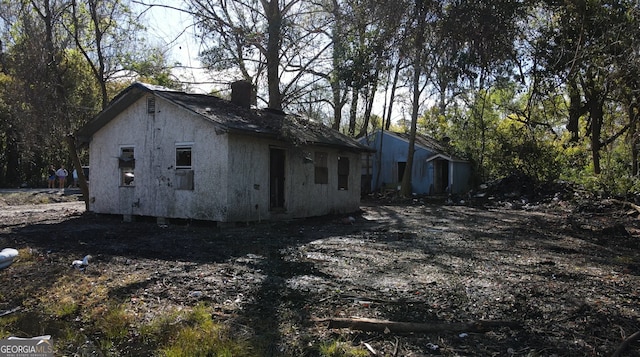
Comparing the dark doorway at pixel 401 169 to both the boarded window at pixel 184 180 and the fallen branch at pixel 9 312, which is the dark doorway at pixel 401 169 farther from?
the fallen branch at pixel 9 312

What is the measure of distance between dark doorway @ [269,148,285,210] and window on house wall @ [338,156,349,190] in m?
3.18

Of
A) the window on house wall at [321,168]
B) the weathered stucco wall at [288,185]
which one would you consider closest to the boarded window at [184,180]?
the weathered stucco wall at [288,185]

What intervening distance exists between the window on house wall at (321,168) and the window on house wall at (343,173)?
1018mm

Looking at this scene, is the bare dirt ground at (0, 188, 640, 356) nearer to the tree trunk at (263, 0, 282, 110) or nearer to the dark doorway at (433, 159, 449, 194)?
the tree trunk at (263, 0, 282, 110)

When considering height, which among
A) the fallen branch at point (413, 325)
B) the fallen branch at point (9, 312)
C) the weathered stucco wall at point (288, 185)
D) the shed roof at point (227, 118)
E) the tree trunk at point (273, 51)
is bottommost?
the fallen branch at point (9, 312)

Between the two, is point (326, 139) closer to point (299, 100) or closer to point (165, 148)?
point (165, 148)

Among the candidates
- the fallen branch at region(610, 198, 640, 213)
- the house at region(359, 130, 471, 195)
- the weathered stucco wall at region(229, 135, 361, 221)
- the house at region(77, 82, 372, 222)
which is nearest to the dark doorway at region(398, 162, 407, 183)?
the house at region(359, 130, 471, 195)

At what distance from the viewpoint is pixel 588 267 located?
7887mm

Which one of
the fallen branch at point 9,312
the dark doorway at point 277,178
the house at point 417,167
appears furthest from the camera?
the house at point 417,167

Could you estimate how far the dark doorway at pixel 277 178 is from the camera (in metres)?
14.6

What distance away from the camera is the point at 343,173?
17594mm

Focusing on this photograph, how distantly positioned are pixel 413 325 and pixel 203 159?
9225 millimetres

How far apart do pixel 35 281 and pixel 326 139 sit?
10490mm

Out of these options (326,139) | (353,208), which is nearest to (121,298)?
(326,139)
